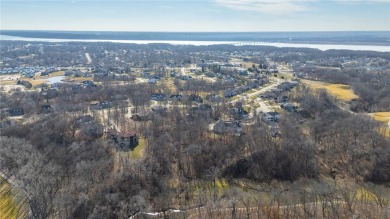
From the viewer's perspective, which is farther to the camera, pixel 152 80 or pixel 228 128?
pixel 152 80

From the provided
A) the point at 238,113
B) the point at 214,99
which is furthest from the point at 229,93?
the point at 238,113

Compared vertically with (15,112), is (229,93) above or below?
above

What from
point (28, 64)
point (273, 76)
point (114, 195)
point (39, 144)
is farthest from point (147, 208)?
point (28, 64)

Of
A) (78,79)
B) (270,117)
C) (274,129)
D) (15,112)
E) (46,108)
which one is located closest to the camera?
(274,129)

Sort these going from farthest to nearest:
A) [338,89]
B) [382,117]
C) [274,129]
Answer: [338,89]
[382,117]
[274,129]

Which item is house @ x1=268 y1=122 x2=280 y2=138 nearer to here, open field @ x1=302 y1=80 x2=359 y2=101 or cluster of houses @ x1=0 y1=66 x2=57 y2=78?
open field @ x1=302 y1=80 x2=359 y2=101

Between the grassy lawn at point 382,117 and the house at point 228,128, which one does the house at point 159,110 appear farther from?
the grassy lawn at point 382,117

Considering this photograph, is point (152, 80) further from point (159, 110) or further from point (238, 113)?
point (238, 113)
